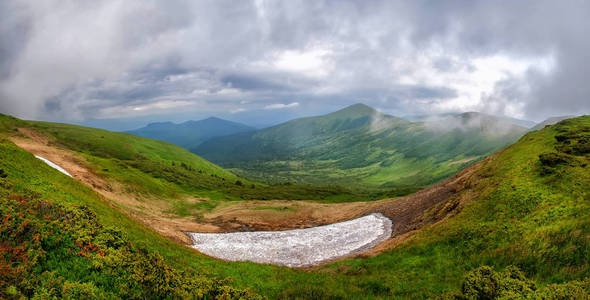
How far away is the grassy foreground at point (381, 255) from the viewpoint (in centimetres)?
925

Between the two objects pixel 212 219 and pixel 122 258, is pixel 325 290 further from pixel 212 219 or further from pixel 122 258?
pixel 212 219

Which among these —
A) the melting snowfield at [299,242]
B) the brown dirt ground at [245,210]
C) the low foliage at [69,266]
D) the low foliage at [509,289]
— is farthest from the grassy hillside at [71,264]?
the brown dirt ground at [245,210]

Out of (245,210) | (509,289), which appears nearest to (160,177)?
(245,210)

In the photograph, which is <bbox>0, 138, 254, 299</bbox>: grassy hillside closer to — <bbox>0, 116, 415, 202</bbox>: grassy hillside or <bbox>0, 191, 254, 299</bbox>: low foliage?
<bbox>0, 191, 254, 299</bbox>: low foliage

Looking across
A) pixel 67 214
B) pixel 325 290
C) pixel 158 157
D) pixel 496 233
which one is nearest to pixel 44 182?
pixel 67 214

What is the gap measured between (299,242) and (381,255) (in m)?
20.3

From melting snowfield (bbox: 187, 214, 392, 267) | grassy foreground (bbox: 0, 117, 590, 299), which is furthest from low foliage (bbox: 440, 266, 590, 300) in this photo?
melting snowfield (bbox: 187, 214, 392, 267)

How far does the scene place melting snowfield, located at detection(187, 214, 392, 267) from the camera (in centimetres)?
3619

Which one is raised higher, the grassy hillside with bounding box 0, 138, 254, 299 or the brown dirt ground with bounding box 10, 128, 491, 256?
the grassy hillside with bounding box 0, 138, 254, 299

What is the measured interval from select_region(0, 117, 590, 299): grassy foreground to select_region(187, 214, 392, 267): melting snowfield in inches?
489

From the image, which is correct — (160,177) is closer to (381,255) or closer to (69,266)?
(381,255)

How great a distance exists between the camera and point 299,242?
42.2 meters

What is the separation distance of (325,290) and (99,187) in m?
59.0

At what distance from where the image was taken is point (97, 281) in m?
9.29
